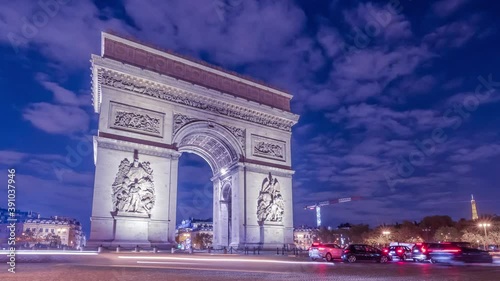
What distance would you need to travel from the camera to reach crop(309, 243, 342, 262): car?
865 inches

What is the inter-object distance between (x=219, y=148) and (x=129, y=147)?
970cm

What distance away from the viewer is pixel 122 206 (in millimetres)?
23609

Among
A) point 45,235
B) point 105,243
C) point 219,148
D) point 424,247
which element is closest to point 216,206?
point 219,148

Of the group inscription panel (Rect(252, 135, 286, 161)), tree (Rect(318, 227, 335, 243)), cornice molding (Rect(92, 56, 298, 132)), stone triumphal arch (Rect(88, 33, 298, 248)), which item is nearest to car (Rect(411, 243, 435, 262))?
stone triumphal arch (Rect(88, 33, 298, 248))

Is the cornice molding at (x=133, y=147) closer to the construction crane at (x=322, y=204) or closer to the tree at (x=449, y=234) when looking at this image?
the tree at (x=449, y=234)

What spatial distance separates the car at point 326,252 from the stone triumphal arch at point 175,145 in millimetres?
7449

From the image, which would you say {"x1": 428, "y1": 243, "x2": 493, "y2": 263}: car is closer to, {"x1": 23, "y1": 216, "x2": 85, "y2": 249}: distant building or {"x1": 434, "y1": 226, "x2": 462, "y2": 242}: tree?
{"x1": 434, "y1": 226, "x2": 462, "y2": 242}: tree

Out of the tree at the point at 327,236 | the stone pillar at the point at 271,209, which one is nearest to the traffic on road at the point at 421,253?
the stone pillar at the point at 271,209

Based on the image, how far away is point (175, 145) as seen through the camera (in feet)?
90.4

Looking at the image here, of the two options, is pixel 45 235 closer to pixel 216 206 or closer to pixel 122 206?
pixel 216 206

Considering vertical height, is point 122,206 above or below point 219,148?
below

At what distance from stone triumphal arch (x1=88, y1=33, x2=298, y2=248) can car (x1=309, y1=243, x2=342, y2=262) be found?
7449 mm

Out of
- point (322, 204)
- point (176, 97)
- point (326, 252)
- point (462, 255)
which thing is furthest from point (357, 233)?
point (462, 255)

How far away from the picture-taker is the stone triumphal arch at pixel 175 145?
2402cm
